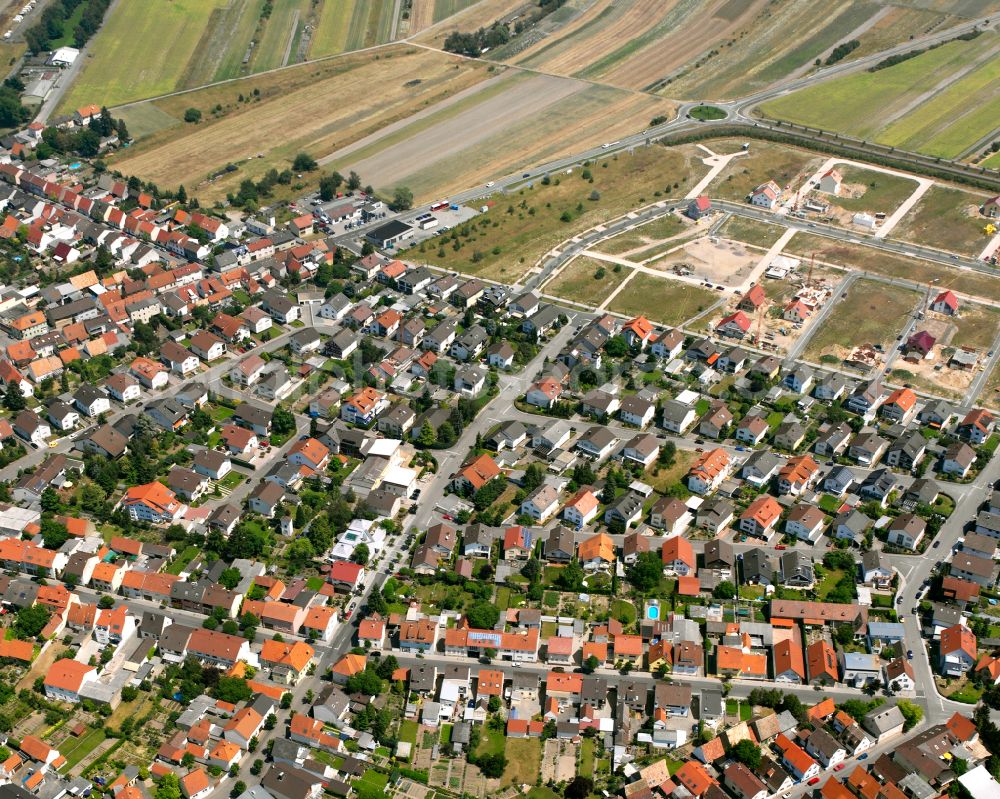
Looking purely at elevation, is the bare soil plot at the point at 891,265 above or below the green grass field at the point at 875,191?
below

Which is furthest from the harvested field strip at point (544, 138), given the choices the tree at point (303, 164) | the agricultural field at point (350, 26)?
the agricultural field at point (350, 26)

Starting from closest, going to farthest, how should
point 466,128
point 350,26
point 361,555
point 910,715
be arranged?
point 910,715 → point 361,555 → point 466,128 → point 350,26

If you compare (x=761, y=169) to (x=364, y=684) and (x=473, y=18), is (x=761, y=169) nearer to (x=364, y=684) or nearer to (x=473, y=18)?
(x=473, y=18)

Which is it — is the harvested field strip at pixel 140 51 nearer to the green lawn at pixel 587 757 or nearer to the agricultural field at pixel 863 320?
the agricultural field at pixel 863 320

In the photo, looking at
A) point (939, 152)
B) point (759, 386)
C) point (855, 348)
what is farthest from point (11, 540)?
point (939, 152)

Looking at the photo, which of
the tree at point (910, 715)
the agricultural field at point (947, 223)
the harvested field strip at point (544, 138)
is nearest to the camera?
the tree at point (910, 715)

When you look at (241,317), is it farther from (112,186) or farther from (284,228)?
(112,186)

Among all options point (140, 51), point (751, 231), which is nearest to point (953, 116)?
point (751, 231)
